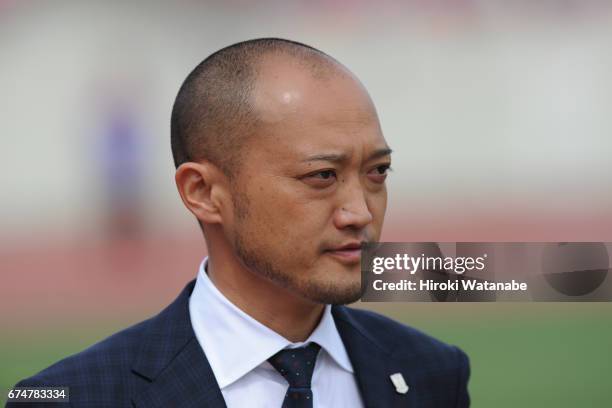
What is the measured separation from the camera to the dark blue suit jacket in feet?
8.43

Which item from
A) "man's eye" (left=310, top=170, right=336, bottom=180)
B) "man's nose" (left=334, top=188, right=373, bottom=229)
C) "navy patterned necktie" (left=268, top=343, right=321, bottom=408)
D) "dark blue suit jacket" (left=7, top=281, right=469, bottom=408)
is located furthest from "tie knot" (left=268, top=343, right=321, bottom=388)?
"man's eye" (left=310, top=170, right=336, bottom=180)

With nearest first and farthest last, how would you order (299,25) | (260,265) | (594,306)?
(260,265) → (299,25) → (594,306)

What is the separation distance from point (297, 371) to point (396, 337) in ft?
1.76

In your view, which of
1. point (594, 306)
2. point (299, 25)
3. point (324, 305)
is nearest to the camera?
point (324, 305)

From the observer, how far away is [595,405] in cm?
511

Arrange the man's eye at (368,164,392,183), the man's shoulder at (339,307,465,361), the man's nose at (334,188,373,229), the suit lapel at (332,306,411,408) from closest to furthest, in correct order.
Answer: the man's nose at (334,188,373,229) → the man's eye at (368,164,392,183) → the suit lapel at (332,306,411,408) → the man's shoulder at (339,307,465,361)

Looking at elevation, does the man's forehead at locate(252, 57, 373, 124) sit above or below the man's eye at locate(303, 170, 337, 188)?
above

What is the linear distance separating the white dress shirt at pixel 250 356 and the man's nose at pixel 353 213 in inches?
16.0

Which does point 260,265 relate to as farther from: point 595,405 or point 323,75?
point 595,405

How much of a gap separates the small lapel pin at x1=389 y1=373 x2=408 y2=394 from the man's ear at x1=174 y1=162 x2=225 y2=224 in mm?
732

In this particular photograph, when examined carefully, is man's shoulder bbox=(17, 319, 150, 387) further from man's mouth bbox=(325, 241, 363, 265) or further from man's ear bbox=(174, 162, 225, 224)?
man's mouth bbox=(325, 241, 363, 265)

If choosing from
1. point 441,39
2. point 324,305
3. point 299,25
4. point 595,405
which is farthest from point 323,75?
point 595,405

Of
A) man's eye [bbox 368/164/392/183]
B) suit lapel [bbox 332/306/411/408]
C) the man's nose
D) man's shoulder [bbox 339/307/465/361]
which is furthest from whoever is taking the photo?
man's shoulder [bbox 339/307/465/361]

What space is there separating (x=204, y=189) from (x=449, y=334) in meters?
2.92
